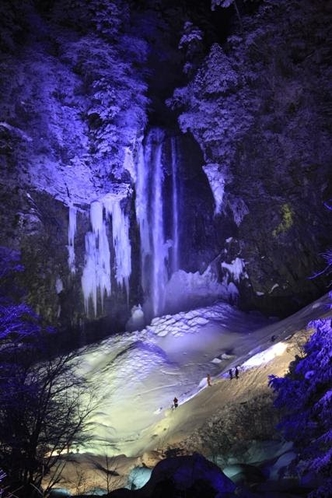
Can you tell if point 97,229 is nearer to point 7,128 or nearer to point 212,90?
point 7,128

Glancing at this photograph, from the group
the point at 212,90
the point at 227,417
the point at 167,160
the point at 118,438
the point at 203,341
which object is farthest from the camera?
the point at 167,160

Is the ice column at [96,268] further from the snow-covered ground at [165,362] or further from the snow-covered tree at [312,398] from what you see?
the snow-covered tree at [312,398]

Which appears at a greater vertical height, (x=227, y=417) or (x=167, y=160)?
(x=167, y=160)

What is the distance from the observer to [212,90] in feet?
79.2

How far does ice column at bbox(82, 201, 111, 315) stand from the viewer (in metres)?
24.7

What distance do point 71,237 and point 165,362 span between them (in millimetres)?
10449

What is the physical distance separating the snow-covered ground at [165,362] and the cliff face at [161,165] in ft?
10.8

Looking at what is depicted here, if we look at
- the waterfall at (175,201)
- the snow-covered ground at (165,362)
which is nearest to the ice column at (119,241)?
the waterfall at (175,201)

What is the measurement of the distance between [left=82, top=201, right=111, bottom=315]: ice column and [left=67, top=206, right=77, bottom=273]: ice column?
891mm

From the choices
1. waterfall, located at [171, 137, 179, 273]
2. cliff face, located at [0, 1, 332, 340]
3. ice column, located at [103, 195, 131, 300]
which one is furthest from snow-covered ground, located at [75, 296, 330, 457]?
waterfall, located at [171, 137, 179, 273]

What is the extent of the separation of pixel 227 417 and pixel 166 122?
2211 cm

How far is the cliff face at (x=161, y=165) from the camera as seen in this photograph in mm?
21312

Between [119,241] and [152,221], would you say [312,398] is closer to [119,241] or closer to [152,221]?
[119,241]

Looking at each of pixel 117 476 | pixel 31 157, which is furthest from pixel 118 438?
pixel 31 157
